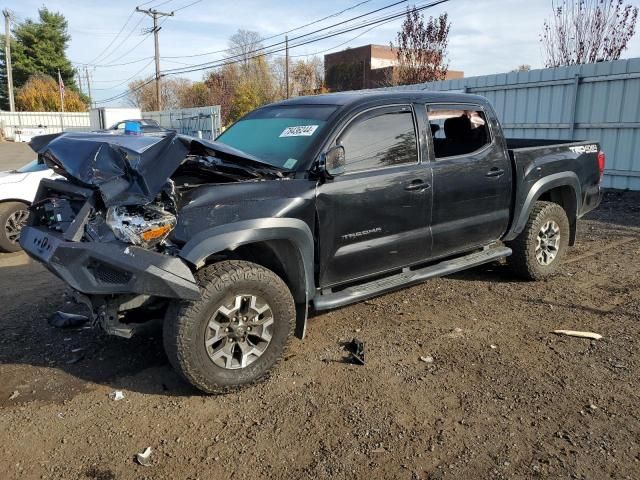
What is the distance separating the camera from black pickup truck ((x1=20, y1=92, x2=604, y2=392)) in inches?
127

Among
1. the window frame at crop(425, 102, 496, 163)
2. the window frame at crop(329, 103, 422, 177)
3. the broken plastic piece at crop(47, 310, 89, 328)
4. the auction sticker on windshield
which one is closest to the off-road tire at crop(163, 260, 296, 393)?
the window frame at crop(329, 103, 422, 177)

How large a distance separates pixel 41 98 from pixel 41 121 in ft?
36.2

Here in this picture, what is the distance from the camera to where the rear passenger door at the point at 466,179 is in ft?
15.1

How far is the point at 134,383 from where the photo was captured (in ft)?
12.1

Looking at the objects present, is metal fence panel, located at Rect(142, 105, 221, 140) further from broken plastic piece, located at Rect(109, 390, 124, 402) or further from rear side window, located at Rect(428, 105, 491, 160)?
broken plastic piece, located at Rect(109, 390, 124, 402)

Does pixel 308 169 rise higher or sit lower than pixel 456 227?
higher

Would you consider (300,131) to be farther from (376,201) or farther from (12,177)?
(12,177)

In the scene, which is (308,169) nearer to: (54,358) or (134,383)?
(134,383)

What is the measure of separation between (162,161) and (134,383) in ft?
5.15

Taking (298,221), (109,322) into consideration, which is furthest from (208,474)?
(298,221)

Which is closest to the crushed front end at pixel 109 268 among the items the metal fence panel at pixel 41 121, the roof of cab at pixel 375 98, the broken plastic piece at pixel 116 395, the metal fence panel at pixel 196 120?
the broken plastic piece at pixel 116 395

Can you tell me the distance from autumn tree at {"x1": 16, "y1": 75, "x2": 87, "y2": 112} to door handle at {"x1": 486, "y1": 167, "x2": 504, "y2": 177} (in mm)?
58754

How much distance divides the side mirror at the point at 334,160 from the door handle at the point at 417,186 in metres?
0.75

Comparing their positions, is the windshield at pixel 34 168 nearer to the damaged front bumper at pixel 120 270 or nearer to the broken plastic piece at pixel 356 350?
the damaged front bumper at pixel 120 270
